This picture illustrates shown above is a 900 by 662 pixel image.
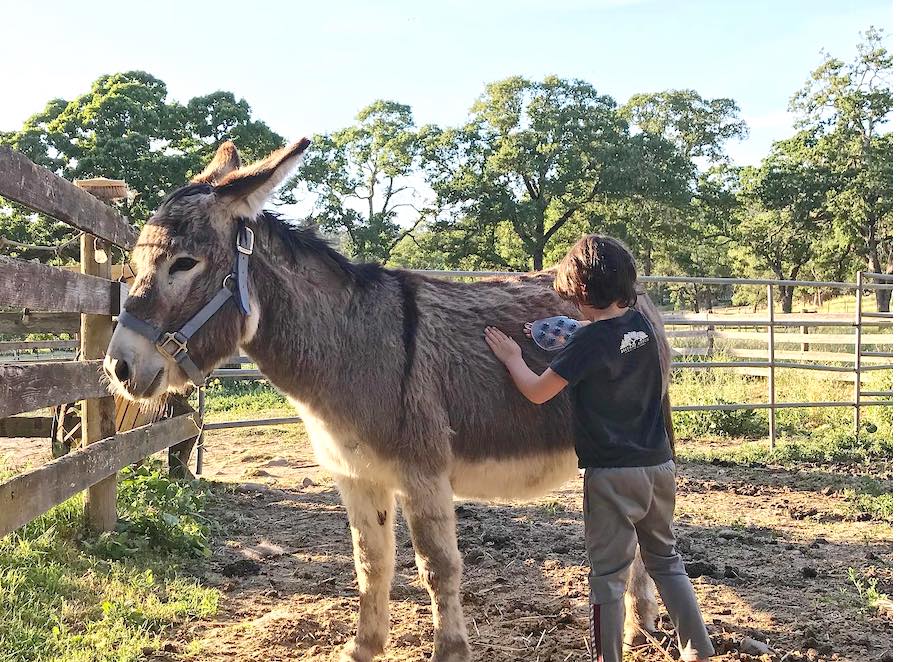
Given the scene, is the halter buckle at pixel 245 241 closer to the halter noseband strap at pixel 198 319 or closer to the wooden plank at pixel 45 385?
the halter noseband strap at pixel 198 319

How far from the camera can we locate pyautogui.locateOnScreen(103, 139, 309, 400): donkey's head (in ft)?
8.37

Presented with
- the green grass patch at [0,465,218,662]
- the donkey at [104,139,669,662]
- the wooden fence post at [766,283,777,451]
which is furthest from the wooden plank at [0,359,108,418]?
the wooden fence post at [766,283,777,451]

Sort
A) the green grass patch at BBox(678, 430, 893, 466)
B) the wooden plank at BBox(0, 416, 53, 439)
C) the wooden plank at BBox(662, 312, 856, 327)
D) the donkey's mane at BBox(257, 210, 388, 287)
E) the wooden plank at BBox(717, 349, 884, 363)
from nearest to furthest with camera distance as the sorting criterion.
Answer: the donkey's mane at BBox(257, 210, 388, 287) → the wooden plank at BBox(0, 416, 53, 439) → the green grass patch at BBox(678, 430, 893, 466) → the wooden plank at BBox(662, 312, 856, 327) → the wooden plank at BBox(717, 349, 884, 363)

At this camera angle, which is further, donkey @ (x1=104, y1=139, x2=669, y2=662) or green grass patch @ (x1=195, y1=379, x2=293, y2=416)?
green grass patch @ (x1=195, y1=379, x2=293, y2=416)

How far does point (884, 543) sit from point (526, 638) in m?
3.16

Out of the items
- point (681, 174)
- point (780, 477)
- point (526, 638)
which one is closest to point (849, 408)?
point (780, 477)

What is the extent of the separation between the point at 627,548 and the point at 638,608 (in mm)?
1131

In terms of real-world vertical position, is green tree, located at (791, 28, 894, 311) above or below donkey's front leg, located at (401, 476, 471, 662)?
above

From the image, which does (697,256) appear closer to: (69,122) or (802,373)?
(802,373)

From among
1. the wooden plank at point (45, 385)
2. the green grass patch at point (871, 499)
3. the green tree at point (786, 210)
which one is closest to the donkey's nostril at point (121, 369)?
the wooden plank at point (45, 385)

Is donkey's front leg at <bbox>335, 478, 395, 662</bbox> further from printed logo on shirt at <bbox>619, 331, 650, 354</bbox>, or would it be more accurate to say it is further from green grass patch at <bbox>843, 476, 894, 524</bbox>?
green grass patch at <bbox>843, 476, 894, 524</bbox>

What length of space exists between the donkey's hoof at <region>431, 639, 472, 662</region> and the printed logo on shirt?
58.9 inches

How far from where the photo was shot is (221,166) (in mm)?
3285

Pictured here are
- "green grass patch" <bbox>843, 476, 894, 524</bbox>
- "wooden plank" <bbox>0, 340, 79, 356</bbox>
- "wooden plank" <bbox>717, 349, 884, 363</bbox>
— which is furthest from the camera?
"wooden plank" <bbox>717, 349, 884, 363</bbox>
